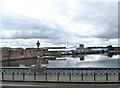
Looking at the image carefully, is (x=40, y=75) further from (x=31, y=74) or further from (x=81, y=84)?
(x=81, y=84)

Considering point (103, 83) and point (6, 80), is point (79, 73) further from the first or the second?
point (6, 80)

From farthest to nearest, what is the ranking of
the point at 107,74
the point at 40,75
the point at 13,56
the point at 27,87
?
the point at 13,56 < the point at 40,75 < the point at 107,74 < the point at 27,87

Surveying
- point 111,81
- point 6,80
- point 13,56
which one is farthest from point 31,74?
point 13,56

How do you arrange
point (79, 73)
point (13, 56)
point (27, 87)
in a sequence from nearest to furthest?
point (27, 87) < point (79, 73) < point (13, 56)

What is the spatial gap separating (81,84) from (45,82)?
272 cm

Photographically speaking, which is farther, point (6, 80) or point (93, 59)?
point (93, 59)

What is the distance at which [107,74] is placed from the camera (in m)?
19.0

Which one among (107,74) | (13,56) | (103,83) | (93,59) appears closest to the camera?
(103,83)

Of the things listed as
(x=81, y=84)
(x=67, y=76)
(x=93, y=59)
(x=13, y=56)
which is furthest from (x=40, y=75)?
(x=13, y=56)

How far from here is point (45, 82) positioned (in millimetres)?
18594

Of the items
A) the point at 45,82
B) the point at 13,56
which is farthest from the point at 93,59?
the point at 45,82

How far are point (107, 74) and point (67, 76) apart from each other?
3.80m

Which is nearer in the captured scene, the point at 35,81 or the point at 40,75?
the point at 35,81

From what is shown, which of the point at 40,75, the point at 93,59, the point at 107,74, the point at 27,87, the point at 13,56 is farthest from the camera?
the point at 13,56
